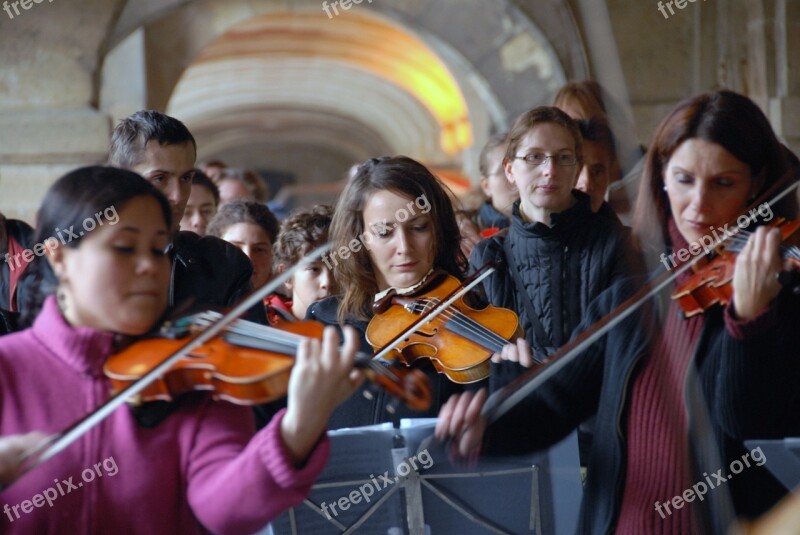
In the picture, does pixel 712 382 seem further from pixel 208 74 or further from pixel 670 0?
pixel 208 74

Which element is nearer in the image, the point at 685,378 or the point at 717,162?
the point at 685,378

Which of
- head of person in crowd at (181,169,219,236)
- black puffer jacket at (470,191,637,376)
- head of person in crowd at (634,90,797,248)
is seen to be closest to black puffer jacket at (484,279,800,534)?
head of person in crowd at (634,90,797,248)

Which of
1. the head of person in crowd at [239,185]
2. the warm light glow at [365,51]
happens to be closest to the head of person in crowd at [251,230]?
the head of person in crowd at [239,185]

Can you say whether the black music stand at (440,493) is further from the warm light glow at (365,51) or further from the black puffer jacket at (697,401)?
the warm light glow at (365,51)

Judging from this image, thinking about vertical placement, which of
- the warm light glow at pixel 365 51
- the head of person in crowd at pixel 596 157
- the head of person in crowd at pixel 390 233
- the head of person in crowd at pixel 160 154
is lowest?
the head of person in crowd at pixel 390 233

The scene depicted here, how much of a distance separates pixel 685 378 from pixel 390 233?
106cm

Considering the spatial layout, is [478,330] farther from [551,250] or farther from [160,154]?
[160,154]

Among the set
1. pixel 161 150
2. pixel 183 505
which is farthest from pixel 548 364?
pixel 161 150

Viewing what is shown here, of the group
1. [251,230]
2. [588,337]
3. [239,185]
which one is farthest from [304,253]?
[239,185]

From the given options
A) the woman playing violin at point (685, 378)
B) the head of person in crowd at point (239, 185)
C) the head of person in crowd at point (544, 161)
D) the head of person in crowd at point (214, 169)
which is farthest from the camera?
the head of person in crowd at point (214, 169)

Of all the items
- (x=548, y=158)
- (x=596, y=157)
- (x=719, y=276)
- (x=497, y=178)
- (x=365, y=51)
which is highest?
(x=365, y=51)

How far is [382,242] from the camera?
114 inches

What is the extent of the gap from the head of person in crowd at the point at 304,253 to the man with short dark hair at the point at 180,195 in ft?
2.90

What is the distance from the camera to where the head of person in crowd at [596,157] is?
3.78 m
